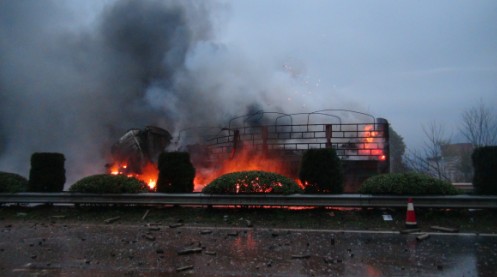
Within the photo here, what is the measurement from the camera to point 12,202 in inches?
502

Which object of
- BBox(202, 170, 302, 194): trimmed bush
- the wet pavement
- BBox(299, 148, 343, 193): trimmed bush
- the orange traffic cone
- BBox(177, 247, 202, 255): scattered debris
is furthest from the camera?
BBox(299, 148, 343, 193): trimmed bush

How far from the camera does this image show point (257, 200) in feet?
36.1

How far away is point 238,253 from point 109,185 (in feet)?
20.3

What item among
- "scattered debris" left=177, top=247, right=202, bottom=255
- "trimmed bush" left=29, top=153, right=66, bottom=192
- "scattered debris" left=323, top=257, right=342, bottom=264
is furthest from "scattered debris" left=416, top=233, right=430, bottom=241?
"trimmed bush" left=29, top=153, right=66, bottom=192

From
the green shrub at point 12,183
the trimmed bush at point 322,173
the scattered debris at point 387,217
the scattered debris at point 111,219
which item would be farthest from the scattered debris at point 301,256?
the green shrub at point 12,183

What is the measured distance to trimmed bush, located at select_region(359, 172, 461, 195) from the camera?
34.5 ft

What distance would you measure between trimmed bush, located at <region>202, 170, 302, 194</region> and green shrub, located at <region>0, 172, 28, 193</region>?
5845 mm

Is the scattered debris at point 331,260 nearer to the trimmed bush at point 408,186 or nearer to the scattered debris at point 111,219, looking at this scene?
the trimmed bush at point 408,186

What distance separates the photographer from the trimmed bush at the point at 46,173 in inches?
526

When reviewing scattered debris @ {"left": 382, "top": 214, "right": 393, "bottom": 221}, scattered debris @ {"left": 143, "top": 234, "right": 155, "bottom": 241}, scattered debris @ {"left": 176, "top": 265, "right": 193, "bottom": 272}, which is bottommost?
scattered debris @ {"left": 176, "top": 265, "right": 193, "bottom": 272}

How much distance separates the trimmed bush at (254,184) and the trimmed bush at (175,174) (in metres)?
1.21

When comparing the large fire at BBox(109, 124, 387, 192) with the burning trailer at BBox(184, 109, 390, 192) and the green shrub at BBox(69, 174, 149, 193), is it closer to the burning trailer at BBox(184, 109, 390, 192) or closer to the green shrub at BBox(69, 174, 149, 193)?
the burning trailer at BBox(184, 109, 390, 192)

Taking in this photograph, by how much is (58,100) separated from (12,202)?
9.64 metres

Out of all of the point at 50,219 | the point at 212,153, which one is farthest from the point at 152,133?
the point at 50,219
